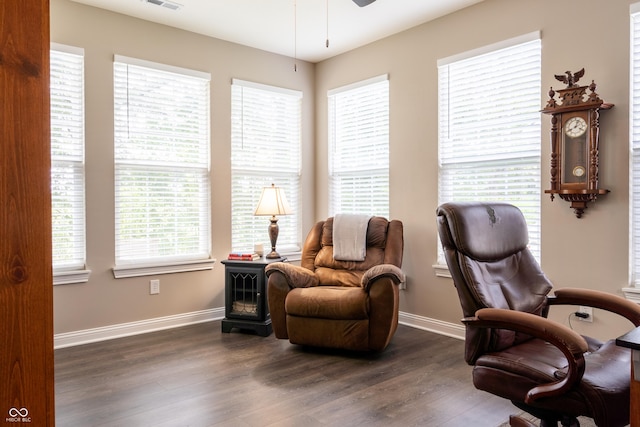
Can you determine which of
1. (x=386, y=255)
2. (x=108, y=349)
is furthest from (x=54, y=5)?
(x=386, y=255)

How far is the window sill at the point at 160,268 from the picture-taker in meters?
3.77

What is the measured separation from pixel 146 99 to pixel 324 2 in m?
1.74

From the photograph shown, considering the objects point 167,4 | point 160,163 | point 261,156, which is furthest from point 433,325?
→ point 167,4

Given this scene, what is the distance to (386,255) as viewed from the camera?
147 inches

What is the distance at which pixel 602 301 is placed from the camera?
199 cm

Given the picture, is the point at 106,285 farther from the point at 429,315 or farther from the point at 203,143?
the point at 429,315

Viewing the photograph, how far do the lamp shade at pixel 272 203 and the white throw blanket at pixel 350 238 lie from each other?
0.53 m

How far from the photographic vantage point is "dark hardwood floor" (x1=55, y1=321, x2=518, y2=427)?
233 centimetres

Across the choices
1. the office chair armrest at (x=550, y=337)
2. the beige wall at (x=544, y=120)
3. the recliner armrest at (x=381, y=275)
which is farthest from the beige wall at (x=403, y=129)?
the office chair armrest at (x=550, y=337)

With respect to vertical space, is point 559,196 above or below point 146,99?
below

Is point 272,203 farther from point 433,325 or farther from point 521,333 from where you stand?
point 521,333

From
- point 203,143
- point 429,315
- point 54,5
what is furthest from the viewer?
point 203,143

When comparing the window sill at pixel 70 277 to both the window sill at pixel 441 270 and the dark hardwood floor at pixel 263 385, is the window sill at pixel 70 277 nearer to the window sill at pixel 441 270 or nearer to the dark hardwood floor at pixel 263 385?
the dark hardwood floor at pixel 263 385

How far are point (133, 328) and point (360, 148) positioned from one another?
2.74 metres
